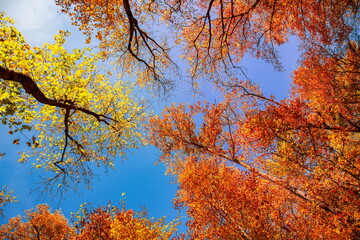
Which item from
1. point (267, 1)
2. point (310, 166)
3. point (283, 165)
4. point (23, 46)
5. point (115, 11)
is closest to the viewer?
point (23, 46)

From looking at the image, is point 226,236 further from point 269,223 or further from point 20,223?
point 20,223

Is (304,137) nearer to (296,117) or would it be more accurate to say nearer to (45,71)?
(296,117)

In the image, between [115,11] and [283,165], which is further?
[283,165]

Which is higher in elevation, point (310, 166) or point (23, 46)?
point (23, 46)

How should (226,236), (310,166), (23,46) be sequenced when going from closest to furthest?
(23,46), (310,166), (226,236)

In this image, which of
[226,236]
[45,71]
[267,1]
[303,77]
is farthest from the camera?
[303,77]

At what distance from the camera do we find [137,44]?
23.1 ft

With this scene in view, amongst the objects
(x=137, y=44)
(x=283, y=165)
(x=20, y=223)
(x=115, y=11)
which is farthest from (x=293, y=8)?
(x=20, y=223)

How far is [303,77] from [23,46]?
18435 mm

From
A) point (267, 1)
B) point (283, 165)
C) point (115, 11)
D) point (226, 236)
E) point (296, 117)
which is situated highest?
point (115, 11)

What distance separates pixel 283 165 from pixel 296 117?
3.23m

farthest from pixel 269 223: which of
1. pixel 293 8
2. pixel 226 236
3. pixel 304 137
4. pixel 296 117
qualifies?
pixel 293 8

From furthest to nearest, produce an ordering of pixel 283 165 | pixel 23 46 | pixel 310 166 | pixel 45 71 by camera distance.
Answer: pixel 283 165 → pixel 310 166 → pixel 45 71 → pixel 23 46

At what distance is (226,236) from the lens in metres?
10.3
